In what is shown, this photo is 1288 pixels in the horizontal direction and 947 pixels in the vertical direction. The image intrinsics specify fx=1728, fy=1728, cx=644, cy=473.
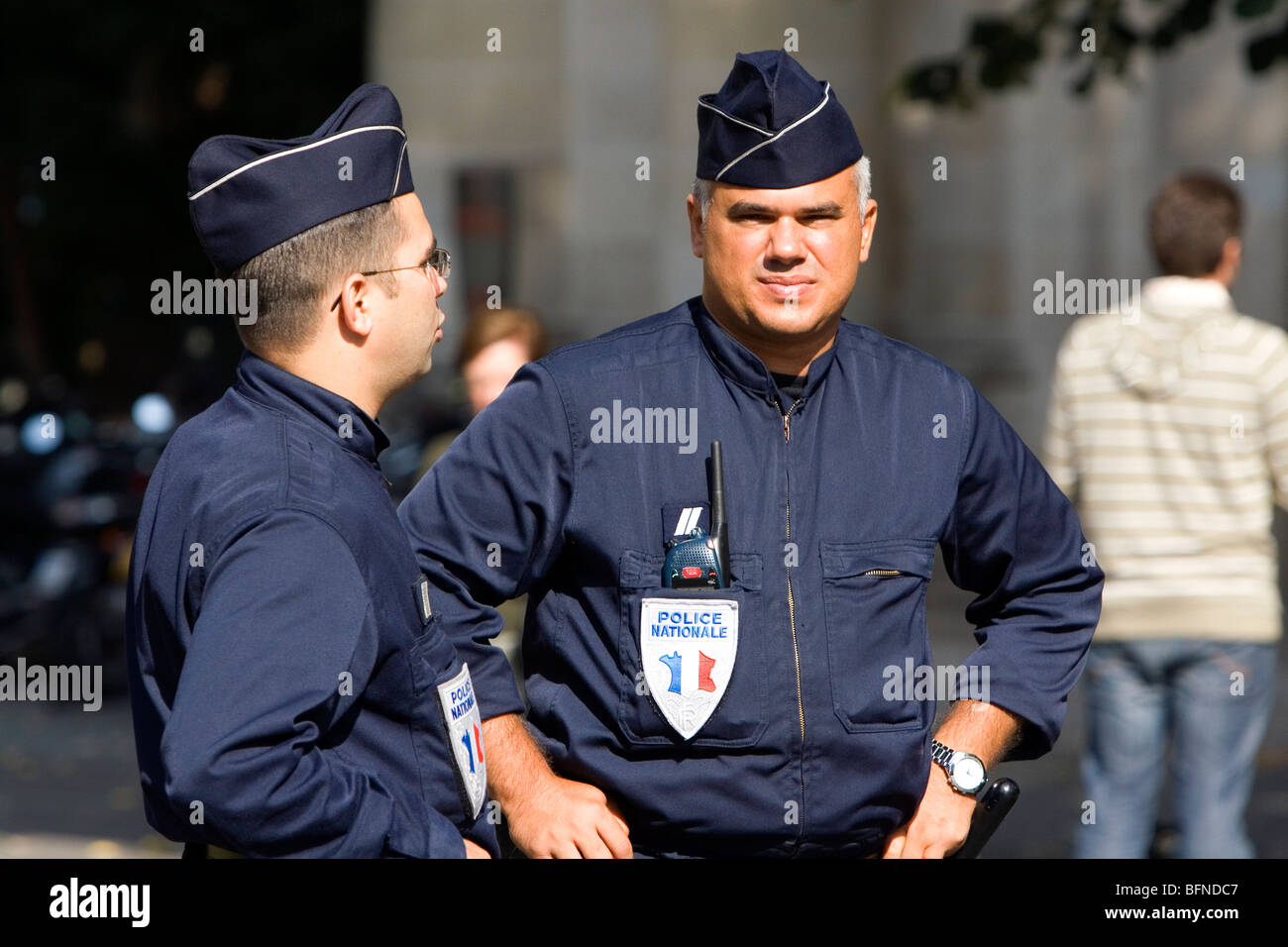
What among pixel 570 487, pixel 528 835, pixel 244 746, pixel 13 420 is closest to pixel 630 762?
pixel 528 835

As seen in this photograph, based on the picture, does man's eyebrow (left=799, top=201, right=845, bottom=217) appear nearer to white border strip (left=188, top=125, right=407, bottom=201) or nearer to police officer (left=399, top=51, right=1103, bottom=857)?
police officer (left=399, top=51, right=1103, bottom=857)

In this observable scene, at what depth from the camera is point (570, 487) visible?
9.15 ft

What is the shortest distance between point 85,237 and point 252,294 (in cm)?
1538

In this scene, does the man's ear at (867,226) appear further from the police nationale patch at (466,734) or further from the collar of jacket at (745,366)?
the police nationale patch at (466,734)

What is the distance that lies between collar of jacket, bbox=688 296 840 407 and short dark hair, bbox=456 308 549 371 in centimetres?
234

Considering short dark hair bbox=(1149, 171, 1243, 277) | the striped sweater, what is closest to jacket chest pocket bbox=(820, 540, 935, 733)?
the striped sweater

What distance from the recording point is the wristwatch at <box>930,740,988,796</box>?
287 centimetres

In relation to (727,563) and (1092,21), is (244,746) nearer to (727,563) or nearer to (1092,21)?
(727,563)

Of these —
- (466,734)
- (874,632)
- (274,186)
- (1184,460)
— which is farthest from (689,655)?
(1184,460)

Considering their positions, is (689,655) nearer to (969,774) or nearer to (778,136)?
(969,774)

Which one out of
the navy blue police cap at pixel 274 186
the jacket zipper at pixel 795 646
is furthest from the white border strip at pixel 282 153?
the jacket zipper at pixel 795 646

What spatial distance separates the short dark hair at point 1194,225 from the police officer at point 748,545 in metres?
2.37

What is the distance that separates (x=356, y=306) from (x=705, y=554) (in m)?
0.69

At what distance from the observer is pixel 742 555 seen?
8.95 feet
